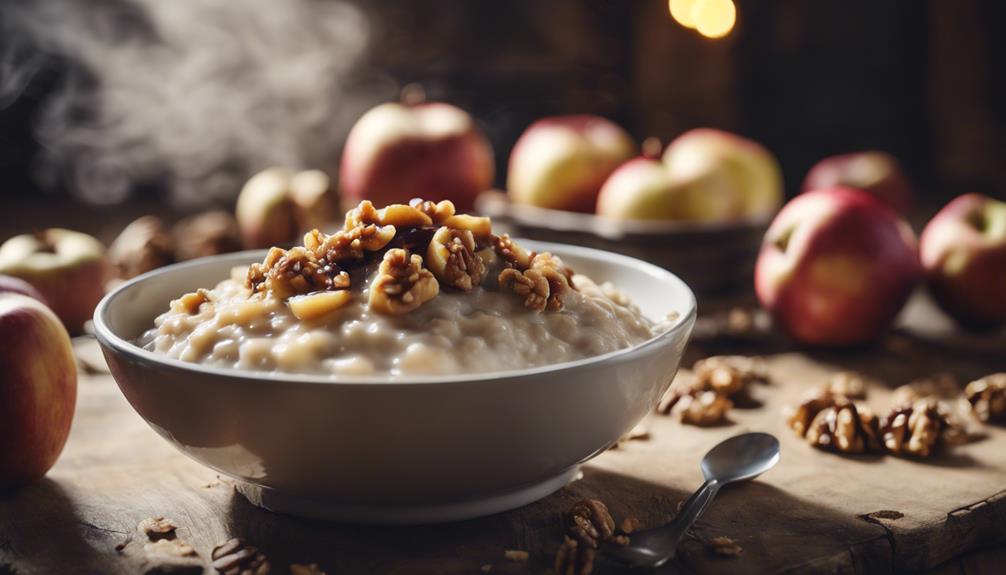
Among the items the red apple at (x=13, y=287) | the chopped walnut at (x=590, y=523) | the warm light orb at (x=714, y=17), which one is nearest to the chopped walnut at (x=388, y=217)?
the chopped walnut at (x=590, y=523)

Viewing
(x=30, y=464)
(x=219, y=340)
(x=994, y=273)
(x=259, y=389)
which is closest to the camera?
(x=259, y=389)

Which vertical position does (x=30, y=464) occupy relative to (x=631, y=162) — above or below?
below

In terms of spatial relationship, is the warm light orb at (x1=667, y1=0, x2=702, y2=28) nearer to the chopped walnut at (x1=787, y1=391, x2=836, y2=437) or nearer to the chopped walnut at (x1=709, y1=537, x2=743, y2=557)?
the chopped walnut at (x1=787, y1=391, x2=836, y2=437)

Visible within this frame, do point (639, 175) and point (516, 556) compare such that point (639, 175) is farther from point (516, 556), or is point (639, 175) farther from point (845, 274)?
point (516, 556)

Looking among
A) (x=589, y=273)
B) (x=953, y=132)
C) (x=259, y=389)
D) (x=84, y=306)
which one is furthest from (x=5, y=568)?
(x=953, y=132)

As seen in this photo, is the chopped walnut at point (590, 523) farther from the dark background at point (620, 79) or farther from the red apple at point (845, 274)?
the dark background at point (620, 79)

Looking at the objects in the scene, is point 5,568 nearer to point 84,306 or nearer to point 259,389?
point 259,389

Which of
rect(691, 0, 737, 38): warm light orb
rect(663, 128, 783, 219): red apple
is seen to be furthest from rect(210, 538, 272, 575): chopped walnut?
rect(691, 0, 737, 38): warm light orb

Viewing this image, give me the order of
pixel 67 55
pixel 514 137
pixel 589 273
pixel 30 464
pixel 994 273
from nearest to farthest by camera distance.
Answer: pixel 30 464 < pixel 589 273 < pixel 994 273 < pixel 67 55 < pixel 514 137
